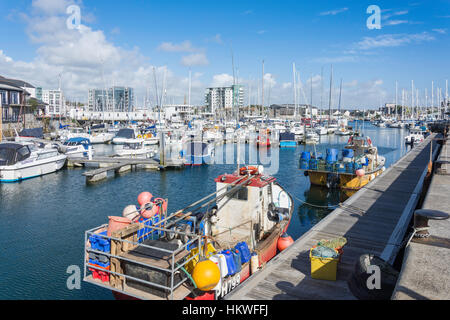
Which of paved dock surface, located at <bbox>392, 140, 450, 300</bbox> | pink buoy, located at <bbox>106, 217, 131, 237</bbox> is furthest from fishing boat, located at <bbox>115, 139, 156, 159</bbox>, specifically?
paved dock surface, located at <bbox>392, 140, 450, 300</bbox>

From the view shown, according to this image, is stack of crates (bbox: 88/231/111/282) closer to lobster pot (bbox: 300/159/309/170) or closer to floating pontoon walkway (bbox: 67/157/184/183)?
lobster pot (bbox: 300/159/309/170)

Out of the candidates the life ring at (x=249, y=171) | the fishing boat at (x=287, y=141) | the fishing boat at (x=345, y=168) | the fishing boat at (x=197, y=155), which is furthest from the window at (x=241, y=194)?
the fishing boat at (x=287, y=141)

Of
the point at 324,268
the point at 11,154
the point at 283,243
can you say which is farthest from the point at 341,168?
the point at 11,154

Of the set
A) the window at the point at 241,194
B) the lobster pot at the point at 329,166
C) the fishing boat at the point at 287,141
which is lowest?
the lobster pot at the point at 329,166

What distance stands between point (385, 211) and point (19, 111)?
78.7 m

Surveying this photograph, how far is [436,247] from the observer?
8.52 m

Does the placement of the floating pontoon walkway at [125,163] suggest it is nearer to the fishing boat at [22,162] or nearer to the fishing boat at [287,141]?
the fishing boat at [22,162]

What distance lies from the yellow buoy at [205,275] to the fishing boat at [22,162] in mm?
35178

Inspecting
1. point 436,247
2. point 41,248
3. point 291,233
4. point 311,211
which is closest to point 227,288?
point 436,247

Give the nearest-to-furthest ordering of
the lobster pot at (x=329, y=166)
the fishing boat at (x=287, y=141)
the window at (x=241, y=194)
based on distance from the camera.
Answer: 1. the window at (x=241, y=194)
2. the lobster pot at (x=329, y=166)
3. the fishing boat at (x=287, y=141)

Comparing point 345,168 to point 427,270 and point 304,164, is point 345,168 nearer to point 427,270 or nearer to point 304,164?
point 304,164

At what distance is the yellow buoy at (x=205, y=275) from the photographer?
26.7 ft

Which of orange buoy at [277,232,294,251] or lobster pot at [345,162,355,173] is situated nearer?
orange buoy at [277,232,294,251]

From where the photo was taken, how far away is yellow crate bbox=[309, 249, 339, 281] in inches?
359
